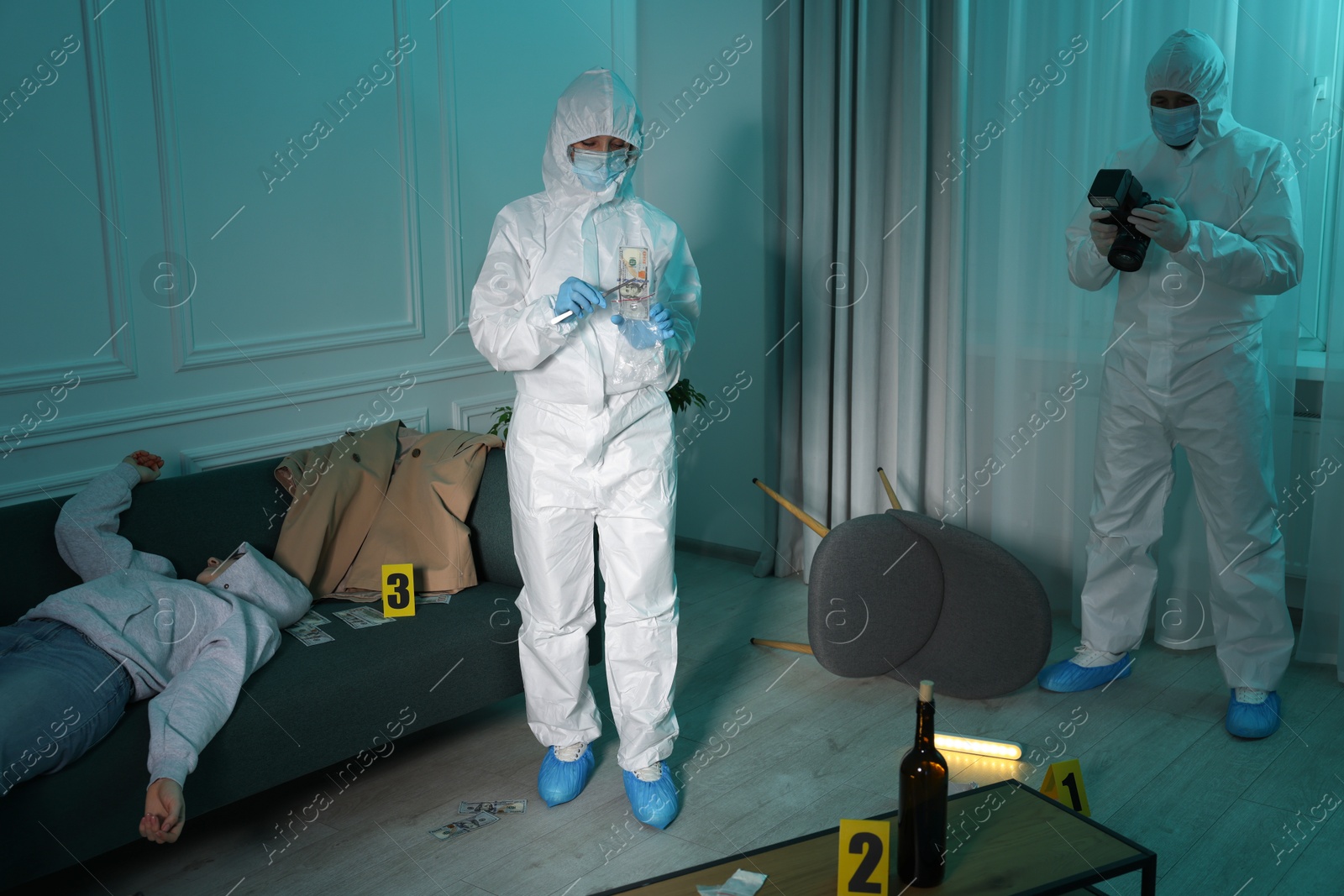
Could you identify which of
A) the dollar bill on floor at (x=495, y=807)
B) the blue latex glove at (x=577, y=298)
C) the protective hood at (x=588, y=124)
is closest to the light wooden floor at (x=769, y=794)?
the dollar bill on floor at (x=495, y=807)

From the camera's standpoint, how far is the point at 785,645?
11.0ft

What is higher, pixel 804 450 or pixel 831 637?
pixel 804 450

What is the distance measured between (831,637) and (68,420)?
204 centimetres

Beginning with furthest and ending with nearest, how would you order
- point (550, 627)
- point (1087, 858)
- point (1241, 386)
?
1. point (1241, 386)
2. point (550, 627)
3. point (1087, 858)

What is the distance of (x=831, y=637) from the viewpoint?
2912 millimetres

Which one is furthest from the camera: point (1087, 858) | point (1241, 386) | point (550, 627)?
point (1241, 386)

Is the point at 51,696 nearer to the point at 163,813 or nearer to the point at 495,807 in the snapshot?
the point at 163,813

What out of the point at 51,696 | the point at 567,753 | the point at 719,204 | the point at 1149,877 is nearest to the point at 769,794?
the point at 567,753

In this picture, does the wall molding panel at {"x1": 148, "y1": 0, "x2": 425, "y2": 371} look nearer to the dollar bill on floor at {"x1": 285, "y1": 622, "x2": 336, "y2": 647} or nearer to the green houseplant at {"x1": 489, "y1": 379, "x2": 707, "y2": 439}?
the green houseplant at {"x1": 489, "y1": 379, "x2": 707, "y2": 439}

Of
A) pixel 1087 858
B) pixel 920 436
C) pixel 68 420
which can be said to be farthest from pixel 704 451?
pixel 1087 858

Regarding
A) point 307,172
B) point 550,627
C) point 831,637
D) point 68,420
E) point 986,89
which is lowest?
point 831,637

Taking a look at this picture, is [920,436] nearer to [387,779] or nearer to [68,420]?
[387,779]

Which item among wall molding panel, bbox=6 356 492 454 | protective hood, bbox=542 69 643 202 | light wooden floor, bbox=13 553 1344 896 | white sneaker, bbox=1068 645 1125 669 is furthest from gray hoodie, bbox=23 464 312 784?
white sneaker, bbox=1068 645 1125 669

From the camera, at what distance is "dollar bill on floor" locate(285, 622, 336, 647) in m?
2.53
